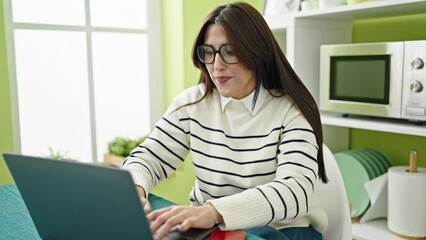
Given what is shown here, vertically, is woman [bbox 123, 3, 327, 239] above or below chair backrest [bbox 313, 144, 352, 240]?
above

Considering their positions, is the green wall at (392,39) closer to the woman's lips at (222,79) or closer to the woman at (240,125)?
the woman at (240,125)

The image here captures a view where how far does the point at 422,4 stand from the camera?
4.90ft

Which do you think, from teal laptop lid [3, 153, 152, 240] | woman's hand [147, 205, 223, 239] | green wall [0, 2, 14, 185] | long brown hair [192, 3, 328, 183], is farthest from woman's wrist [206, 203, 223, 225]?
green wall [0, 2, 14, 185]

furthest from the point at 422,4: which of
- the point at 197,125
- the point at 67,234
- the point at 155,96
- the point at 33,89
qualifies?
the point at 33,89

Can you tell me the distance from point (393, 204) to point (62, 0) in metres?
1.74

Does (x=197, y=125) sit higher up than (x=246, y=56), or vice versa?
(x=246, y=56)

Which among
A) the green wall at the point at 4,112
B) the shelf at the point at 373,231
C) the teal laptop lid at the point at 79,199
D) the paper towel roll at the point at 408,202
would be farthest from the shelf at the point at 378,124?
the green wall at the point at 4,112

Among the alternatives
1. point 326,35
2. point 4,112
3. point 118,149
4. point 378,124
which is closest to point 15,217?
point 4,112

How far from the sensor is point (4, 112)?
1.87 meters

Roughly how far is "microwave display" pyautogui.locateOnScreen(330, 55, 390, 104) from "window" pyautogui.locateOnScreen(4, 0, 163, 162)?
1134 mm

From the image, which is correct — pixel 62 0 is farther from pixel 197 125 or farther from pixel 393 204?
pixel 393 204

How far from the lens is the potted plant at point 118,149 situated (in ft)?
7.48

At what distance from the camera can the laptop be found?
584 mm

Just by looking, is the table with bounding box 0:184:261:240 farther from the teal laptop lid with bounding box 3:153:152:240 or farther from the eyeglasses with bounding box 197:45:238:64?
the eyeglasses with bounding box 197:45:238:64
